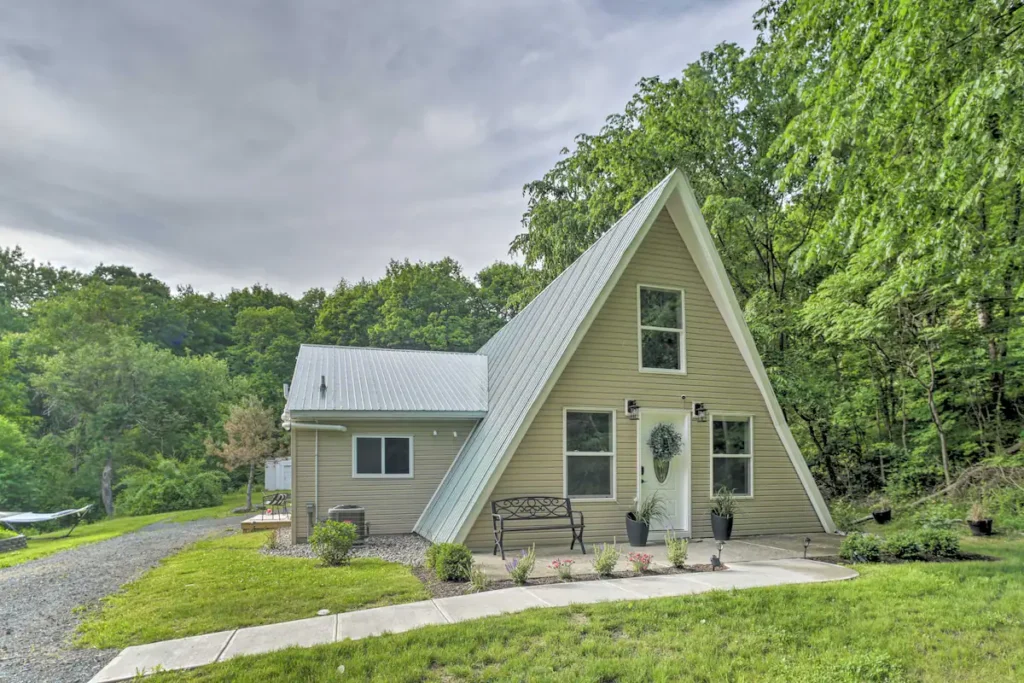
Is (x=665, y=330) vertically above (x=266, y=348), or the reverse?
(x=266, y=348)

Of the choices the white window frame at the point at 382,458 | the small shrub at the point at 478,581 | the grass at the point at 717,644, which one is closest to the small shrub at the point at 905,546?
the grass at the point at 717,644

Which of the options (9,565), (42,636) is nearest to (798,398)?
(42,636)

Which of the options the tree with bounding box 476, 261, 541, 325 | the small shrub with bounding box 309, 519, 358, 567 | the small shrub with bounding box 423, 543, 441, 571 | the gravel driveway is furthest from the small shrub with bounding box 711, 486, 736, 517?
the tree with bounding box 476, 261, 541, 325

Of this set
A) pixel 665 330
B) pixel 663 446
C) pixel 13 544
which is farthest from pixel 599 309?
pixel 13 544

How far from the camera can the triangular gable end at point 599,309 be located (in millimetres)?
7906

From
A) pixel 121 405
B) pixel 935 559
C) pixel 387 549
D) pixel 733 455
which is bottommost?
pixel 387 549

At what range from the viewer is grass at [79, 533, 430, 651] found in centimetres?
497

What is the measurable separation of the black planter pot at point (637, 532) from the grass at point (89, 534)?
11479 millimetres

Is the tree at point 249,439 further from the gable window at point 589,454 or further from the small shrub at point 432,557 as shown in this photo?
the gable window at point 589,454

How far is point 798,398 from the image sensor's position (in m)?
13.0

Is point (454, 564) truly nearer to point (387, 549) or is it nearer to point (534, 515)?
point (534, 515)

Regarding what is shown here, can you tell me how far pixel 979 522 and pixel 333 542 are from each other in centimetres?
955

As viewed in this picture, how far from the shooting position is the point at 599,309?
869 centimetres

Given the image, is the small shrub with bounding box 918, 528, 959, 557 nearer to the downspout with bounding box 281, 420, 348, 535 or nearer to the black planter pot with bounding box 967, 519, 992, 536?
the black planter pot with bounding box 967, 519, 992, 536
